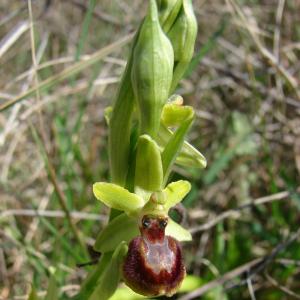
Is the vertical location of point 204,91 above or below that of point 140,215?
below

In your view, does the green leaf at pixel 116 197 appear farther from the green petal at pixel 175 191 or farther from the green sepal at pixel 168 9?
the green sepal at pixel 168 9

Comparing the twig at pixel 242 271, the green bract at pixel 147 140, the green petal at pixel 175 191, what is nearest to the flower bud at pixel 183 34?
the green bract at pixel 147 140

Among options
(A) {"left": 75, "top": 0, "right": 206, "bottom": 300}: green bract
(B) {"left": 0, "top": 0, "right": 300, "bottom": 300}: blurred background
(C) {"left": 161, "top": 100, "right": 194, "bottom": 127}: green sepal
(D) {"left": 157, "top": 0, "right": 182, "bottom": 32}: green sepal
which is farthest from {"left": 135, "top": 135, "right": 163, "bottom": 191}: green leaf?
(B) {"left": 0, "top": 0, "right": 300, "bottom": 300}: blurred background

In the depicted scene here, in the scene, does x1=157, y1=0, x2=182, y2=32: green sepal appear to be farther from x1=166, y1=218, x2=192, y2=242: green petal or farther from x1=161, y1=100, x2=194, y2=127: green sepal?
x1=166, y1=218, x2=192, y2=242: green petal

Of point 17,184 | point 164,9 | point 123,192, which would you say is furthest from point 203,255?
point 164,9

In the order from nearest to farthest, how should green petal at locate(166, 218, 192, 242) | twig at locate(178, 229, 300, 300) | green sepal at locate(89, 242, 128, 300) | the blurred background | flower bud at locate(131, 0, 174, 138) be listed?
flower bud at locate(131, 0, 174, 138)
green sepal at locate(89, 242, 128, 300)
green petal at locate(166, 218, 192, 242)
twig at locate(178, 229, 300, 300)
the blurred background

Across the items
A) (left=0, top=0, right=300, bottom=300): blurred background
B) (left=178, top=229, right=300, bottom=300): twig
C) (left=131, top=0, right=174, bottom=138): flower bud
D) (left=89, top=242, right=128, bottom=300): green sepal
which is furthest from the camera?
(left=0, top=0, right=300, bottom=300): blurred background

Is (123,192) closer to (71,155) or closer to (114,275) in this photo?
(114,275)
